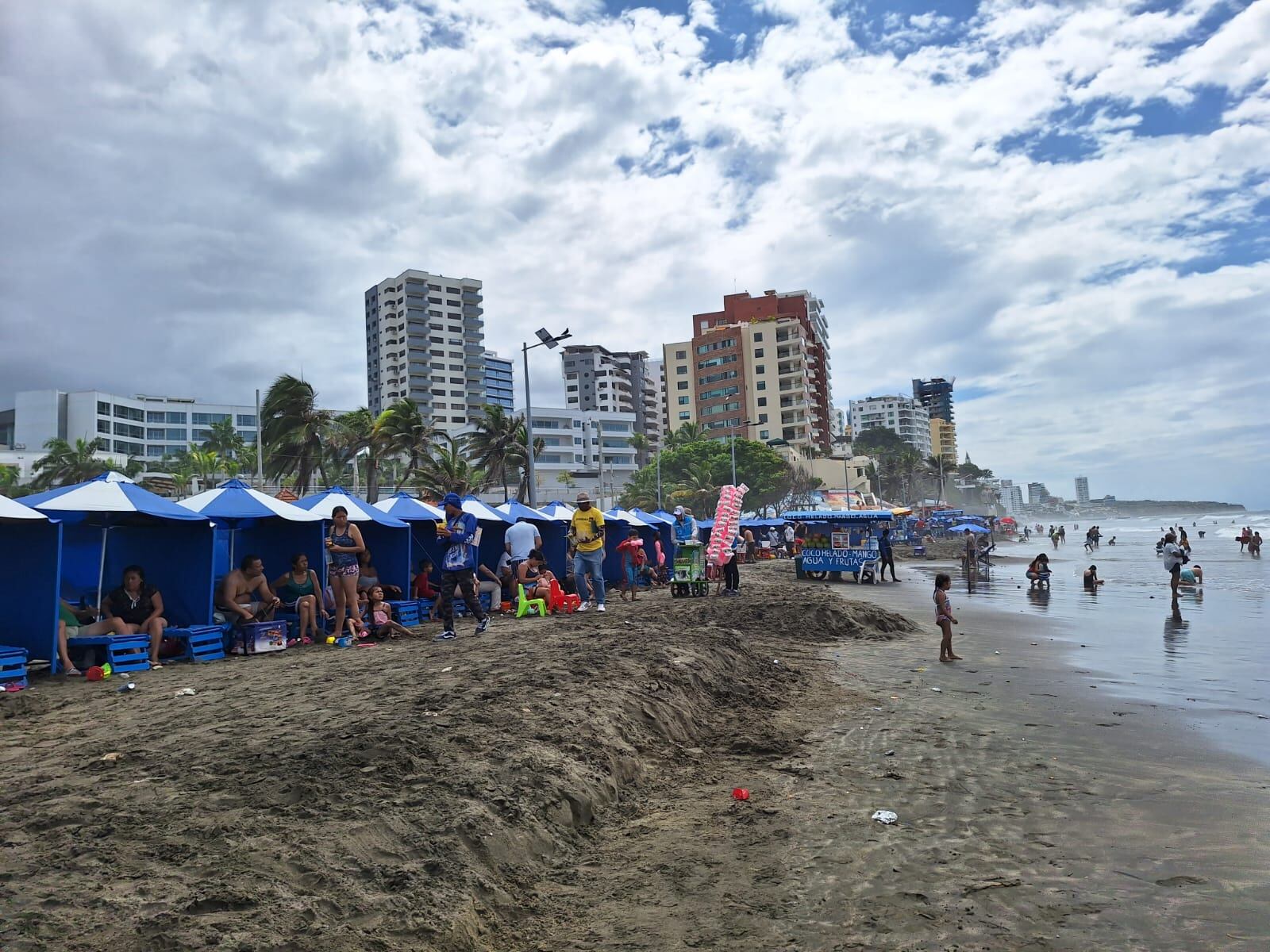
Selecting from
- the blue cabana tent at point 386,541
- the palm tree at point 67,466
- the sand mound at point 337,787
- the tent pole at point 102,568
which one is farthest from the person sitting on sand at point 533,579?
the palm tree at point 67,466

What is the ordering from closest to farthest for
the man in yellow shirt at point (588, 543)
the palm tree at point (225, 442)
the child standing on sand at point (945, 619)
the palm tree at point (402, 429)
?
the child standing on sand at point (945, 619) < the man in yellow shirt at point (588, 543) < the palm tree at point (402, 429) < the palm tree at point (225, 442)

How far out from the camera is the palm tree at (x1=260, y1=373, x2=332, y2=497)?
3434 cm

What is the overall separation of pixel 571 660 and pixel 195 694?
3.18m

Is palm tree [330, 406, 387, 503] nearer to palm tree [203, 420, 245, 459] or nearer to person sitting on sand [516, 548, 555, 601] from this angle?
person sitting on sand [516, 548, 555, 601]

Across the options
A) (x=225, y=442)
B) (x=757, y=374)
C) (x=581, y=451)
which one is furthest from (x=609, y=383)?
(x=225, y=442)

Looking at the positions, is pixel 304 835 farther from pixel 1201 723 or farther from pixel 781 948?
pixel 1201 723

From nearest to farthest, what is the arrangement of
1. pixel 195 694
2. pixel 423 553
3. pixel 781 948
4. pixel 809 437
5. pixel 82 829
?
pixel 781 948 < pixel 82 829 < pixel 195 694 < pixel 423 553 < pixel 809 437

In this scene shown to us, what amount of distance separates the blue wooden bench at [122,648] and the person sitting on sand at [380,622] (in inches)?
111

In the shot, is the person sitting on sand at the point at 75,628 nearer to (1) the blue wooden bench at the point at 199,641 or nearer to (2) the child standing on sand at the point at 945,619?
(1) the blue wooden bench at the point at 199,641

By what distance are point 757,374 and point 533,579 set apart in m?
89.5

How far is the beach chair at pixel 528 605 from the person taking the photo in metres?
13.4

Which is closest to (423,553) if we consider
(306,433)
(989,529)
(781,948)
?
(781,948)

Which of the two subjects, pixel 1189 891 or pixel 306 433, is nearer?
pixel 1189 891

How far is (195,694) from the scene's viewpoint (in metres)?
6.77
